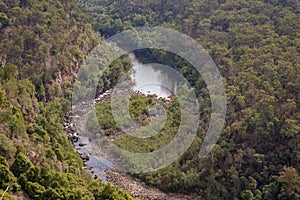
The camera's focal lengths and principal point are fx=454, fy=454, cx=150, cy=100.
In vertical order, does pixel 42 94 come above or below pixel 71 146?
above

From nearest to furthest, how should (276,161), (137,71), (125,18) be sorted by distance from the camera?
(276,161) < (137,71) < (125,18)

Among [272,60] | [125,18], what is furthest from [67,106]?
[125,18]

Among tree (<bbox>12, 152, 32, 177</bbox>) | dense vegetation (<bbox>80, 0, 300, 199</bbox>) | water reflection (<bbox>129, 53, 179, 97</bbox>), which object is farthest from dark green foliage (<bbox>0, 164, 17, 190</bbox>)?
water reflection (<bbox>129, 53, 179, 97</bbox>)

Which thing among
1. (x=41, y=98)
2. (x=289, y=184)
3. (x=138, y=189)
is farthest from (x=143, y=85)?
(x=289, y=184)

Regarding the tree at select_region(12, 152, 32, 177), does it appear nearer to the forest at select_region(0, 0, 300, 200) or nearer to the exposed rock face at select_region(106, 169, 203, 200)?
the forest at select_region(0, 0, 300, 200)

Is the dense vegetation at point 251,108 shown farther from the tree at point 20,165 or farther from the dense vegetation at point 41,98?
the tree at point 20,165

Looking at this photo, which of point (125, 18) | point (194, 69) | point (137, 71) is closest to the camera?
point (194, 69)

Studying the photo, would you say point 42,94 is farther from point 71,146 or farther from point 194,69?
point 194,69
